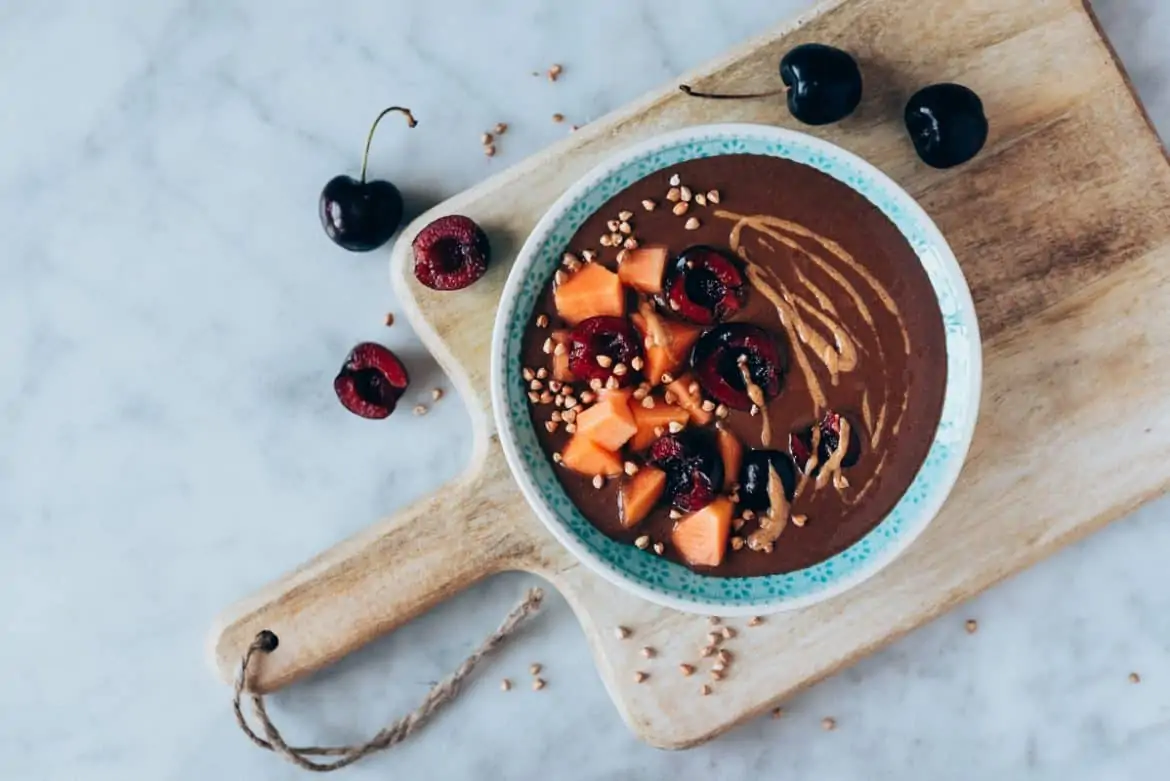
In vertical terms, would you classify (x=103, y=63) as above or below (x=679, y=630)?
above

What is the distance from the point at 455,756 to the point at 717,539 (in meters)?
1.05

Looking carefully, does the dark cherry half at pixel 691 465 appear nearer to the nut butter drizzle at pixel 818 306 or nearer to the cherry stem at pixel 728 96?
the nut butter drizzle at pixel 818 306

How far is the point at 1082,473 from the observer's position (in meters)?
2.85

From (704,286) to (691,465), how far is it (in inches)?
15.9

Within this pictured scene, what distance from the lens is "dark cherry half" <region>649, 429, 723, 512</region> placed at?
8.54ft

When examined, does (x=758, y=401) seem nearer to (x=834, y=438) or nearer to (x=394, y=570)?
(x=834, y=438)

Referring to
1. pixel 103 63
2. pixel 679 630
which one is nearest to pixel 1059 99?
pixel 679 630

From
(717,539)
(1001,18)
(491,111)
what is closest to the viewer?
(717,539)

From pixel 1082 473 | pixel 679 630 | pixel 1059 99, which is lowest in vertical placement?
pixel 1082 473

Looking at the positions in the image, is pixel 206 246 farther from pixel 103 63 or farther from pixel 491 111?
pixel 491 111

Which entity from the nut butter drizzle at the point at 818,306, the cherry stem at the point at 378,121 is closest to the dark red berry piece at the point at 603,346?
the nut butter drizzle at the point at 818,306

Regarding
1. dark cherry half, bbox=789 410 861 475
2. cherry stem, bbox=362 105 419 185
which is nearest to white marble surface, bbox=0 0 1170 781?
cherry stem, bbox=362 105 419 185

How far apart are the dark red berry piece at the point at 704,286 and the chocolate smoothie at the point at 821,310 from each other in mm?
27

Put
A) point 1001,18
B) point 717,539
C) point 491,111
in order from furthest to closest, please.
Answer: point 491,111 → point 1001,18 → point 717,539
